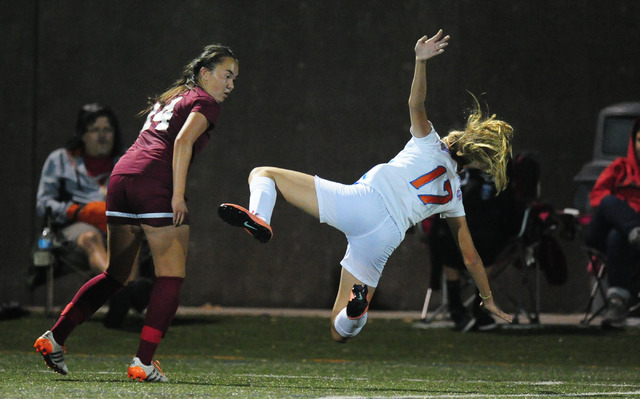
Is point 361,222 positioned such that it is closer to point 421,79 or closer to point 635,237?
point 421,79

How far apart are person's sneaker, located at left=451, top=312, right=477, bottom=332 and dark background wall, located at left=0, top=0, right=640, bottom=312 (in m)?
1.89

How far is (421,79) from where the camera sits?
17.5 ft

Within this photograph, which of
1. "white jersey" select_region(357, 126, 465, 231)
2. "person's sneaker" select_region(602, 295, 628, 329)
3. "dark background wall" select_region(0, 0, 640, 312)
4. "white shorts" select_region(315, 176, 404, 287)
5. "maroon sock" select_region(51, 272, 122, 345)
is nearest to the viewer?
"maroon sock" select_region(51, 272, 122, 345)

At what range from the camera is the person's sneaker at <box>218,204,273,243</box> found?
15.4 ft

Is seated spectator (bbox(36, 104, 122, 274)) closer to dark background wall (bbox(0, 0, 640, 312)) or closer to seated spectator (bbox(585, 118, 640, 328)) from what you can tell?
dark background wall (bbox(0, 0, 640, 312))

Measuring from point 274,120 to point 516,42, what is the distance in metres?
2.51

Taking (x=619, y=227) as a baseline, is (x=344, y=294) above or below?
below

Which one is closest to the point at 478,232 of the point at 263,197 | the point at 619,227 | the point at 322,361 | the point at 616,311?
the point at 619,227

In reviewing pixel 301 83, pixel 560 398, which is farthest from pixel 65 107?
pixel 560 398

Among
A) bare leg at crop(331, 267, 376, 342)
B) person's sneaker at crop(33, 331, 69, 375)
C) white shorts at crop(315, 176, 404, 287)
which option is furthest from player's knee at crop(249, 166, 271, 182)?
person's sneaker at crop(33, 331, 69, 375)

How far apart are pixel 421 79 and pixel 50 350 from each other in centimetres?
215

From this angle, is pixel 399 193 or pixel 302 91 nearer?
pixel 399 193

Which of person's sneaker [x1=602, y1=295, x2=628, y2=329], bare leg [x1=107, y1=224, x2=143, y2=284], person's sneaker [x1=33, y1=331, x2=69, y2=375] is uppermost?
bare leg [x1=107, y1=224, x2=143, y2=284]

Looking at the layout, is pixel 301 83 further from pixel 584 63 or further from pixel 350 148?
pixel 584 63
